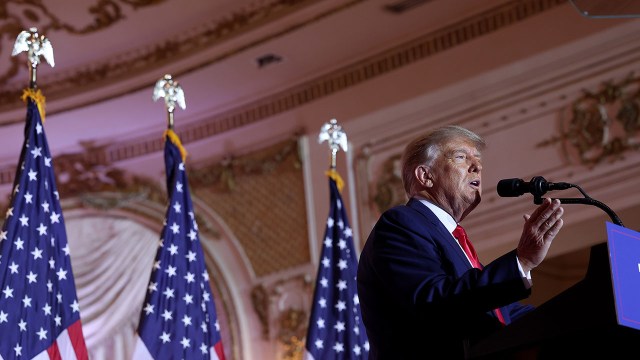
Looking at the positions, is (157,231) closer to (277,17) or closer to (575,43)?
(277,17)

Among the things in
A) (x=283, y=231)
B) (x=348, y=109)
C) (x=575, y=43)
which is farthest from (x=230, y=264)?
(x=575, y=43)

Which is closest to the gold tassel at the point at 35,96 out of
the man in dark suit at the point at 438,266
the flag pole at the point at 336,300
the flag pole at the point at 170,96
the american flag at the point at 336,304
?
the flag pole at the point at 170,96

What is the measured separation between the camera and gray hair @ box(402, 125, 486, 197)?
10.2 feet

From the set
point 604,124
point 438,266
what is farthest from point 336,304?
point 438,266

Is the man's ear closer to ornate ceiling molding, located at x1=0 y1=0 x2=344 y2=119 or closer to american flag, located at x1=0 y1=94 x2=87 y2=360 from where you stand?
american flag, located at x1=0 y1=94 x2=87 y2=360

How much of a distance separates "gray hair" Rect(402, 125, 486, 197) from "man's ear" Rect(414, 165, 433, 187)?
1 cm

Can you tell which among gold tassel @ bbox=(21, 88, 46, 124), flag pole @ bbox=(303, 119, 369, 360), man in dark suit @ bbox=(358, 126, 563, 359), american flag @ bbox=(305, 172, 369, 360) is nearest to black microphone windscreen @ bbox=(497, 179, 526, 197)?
man in dark suit @ bbox=(358, 126, 563, 359)

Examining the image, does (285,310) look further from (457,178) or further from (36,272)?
(457,178)

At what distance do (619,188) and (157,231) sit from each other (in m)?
4.28

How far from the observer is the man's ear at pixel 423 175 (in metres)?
3.06

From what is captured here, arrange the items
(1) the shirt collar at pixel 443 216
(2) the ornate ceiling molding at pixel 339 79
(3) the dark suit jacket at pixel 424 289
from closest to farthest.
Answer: (3) the dark suit jacket at pixel 424 289, (1) the shirt collar at pixel 443 216, (2) the ornate ceiling molding at pixel 339 79

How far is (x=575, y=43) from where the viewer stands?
289 inches

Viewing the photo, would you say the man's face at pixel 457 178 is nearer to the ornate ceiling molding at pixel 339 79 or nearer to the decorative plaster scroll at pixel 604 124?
the decorative plaster scroll at pixel 604 124

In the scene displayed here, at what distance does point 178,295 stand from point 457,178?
325cm
